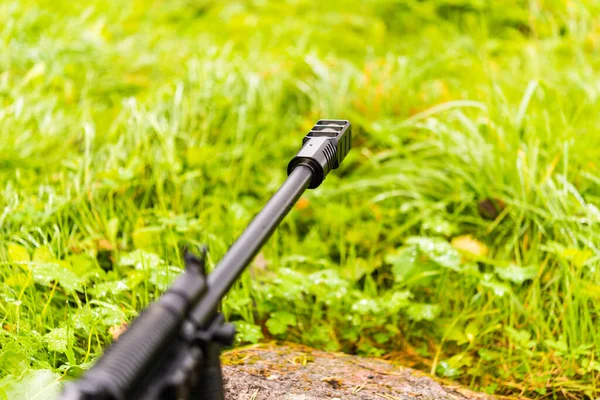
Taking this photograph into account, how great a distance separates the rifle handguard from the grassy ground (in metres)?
0.86

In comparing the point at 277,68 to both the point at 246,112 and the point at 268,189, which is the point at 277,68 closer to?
the point at 246,112

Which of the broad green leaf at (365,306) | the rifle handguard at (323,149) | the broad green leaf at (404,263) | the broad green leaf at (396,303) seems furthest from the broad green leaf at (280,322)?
the rifle handguard at (323,149)

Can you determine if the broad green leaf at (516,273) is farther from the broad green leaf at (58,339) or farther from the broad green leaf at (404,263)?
the broad green leaf at (58,339)

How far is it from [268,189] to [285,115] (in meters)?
0.72

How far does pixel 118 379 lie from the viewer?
2.65ft

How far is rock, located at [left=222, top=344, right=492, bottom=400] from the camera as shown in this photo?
1739 millimetres

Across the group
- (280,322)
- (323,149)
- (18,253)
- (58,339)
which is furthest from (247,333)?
(323,149)

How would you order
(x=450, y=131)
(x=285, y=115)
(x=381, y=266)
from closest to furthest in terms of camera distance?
(x=381, y=266)
(x=450, y=131)
(x=285, y=115)

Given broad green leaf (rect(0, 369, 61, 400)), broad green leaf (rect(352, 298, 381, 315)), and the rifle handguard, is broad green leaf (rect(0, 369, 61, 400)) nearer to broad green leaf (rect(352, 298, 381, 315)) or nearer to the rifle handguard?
the rifle handguard

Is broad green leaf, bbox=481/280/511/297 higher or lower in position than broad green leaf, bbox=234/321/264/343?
higher

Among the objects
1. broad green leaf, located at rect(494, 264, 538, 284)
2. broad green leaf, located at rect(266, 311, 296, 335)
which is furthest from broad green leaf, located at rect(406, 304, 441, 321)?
broad green leaf, located at rect(266, 311, 296, 335)

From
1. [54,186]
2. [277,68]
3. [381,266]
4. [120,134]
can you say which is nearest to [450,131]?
[381,266]

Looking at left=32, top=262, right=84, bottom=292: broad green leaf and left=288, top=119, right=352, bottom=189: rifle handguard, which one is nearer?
left=288, top=119, right=352, bottom=189: rifle handguard

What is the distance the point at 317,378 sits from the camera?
6.04 ft
